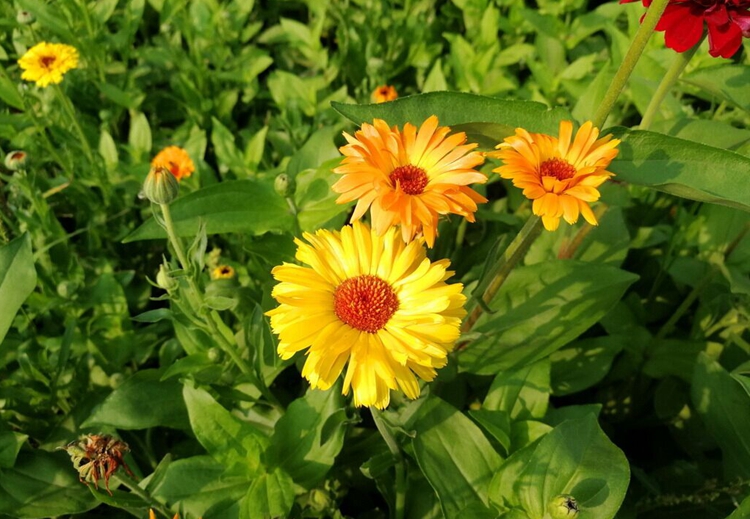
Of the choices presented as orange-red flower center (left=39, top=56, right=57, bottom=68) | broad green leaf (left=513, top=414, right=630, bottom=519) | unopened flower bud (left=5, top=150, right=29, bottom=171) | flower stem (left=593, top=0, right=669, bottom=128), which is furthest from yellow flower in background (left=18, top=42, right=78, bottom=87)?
broad green leaf (left=513, top=414, right=630, bottom=519)

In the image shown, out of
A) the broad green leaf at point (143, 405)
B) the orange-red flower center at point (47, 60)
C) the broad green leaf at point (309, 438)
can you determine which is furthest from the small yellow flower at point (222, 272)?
the orange-red flower center at point (47, 60)

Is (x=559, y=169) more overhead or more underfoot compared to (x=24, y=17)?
more overhead

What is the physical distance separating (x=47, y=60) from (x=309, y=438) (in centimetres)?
138

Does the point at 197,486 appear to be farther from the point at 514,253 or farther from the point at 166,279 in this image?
the point at 514,253

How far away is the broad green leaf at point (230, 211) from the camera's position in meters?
1.28

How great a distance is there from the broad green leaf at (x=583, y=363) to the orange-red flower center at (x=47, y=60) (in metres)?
1.62

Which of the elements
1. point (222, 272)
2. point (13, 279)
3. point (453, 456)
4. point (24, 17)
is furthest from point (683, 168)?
point (24, 17)

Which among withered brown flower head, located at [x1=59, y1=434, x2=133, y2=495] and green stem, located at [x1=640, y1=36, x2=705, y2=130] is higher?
green stem, located at [x1=640, y1=36, x2=705, y2=130]

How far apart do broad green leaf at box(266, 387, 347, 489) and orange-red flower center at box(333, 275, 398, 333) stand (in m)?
0.32

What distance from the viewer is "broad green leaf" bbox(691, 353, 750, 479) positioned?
1.29 m

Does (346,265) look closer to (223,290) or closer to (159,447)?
(223,290)

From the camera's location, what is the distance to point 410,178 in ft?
3.11

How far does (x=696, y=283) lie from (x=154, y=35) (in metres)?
2.29

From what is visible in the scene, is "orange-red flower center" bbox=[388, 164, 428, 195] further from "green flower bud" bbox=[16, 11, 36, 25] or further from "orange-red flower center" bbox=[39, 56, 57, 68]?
"green flower bud" bbox=[16, 11, 36, 25]
